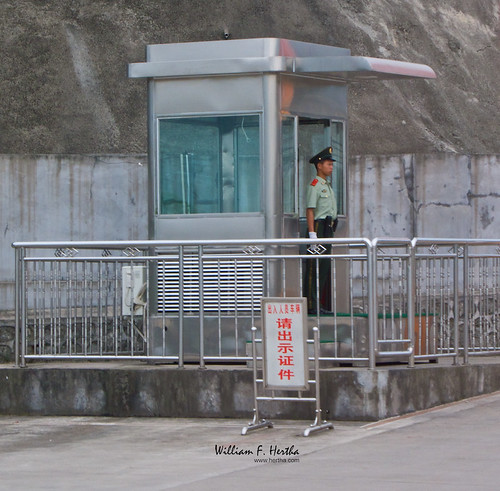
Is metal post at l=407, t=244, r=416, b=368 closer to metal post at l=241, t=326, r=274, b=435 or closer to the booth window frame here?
metal post at l=241, t=326, r=274, b=435

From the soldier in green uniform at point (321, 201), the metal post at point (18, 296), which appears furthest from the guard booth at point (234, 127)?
the metal post at point (18, 296)

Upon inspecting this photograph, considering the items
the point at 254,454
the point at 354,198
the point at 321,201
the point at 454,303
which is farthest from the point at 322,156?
the point at 354,198

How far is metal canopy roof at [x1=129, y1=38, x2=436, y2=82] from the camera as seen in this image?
1202 cm

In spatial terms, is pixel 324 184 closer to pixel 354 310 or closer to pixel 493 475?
pixel 354 310

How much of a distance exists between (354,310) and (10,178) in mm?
7059

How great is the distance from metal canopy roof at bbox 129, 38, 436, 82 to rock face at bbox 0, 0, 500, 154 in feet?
33.1

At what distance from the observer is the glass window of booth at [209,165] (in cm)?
1223

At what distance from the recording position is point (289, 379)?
1024 centimetres

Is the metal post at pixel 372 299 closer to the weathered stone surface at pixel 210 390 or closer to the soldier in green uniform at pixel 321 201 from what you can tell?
the weathered stone surface at pixel 210 390

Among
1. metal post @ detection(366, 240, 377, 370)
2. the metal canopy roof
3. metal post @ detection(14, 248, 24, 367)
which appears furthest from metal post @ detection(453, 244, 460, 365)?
metal post @ detection(14, 248, 24, 367)

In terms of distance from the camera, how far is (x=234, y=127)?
12289 millimetres

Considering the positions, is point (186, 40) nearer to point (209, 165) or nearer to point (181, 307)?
point (209, 165)

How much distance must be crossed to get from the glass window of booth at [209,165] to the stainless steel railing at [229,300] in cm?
56

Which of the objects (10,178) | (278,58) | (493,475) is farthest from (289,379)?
(10,178)
